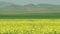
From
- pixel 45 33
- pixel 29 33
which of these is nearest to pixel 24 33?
pixel 29 33

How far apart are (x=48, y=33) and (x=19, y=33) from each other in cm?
118

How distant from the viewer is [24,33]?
35.1ft

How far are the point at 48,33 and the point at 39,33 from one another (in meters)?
0.38

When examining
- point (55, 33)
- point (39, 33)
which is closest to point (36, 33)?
point (39, 33)

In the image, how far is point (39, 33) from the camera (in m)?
10.8

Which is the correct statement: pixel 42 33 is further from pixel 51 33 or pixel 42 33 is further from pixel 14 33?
pixel 14 33

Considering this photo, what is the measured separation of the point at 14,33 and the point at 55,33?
5.48 feet

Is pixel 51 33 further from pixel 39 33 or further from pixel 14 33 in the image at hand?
pixel 14 33

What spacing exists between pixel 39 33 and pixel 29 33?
0.41 m

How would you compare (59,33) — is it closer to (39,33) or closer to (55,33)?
(55,33)

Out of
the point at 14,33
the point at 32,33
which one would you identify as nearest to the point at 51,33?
the point at 32,33

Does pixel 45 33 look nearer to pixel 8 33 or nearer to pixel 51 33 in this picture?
pixel 51 33

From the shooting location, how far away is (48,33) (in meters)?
10.9

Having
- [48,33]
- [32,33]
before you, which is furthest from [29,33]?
[48,33]
